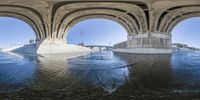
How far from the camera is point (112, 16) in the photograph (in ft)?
142

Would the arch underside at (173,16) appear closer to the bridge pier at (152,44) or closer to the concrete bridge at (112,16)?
the concrete bridge at (112,16)

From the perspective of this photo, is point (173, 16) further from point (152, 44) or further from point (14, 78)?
point (14, 78)

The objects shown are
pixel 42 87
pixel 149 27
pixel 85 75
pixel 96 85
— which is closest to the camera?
pixel 42 87

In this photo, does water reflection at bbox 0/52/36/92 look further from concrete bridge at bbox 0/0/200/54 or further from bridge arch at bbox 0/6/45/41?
bridge arch at bbox 0/6/45/41

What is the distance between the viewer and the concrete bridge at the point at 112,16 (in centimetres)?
3416

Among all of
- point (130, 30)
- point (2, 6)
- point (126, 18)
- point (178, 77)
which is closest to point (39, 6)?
point (2, 6)

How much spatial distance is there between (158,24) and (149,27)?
1522 millimetres

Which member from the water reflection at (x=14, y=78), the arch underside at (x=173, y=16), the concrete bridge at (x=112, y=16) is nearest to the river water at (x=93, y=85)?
the water reflection at (x=14, y=78)

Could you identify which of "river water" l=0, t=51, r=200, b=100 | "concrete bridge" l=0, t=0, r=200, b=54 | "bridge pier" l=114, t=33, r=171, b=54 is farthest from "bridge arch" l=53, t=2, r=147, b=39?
"river water" l=0, t=51, r=200, b=100

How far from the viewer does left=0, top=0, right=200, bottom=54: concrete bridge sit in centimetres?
3416

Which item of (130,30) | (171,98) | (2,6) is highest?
(2,6)

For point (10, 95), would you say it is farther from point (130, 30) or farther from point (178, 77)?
point (130, 30)

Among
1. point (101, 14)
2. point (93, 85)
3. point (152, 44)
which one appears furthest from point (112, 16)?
point (93, 85)

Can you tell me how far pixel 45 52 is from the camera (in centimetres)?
3825
